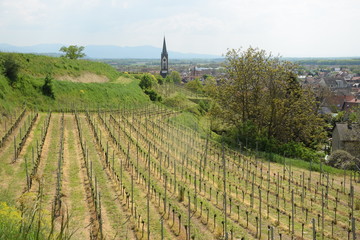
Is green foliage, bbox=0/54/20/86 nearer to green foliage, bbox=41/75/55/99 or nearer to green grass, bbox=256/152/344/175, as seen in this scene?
green foliage, bbox=41/75/55/99

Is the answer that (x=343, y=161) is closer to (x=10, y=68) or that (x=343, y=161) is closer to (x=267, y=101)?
(x=267, y=101)

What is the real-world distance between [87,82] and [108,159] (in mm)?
23526

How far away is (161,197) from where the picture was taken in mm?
11750

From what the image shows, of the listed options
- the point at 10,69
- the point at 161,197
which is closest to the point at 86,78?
the point at 10,69

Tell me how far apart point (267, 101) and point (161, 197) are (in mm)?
15951

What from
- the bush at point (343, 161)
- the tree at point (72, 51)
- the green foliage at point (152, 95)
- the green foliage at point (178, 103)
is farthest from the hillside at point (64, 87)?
the bush at point (343, 161)

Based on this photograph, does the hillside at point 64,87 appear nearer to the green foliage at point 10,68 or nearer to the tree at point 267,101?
the green foliage at point 10,68

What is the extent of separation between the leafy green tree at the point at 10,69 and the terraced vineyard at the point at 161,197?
979 cm

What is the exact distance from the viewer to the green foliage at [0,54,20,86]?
27.2m

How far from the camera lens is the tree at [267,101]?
24.4 m

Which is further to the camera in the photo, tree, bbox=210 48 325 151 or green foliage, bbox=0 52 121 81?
green foliage, bbox=0 52 121 81

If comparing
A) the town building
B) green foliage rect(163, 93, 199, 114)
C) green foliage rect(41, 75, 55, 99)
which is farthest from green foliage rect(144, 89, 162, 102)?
the town building

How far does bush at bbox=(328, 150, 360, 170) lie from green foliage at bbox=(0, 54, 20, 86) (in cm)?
2456

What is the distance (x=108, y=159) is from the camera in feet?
51.7
